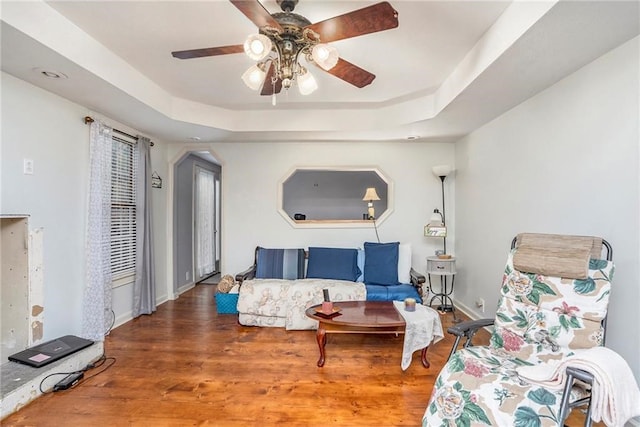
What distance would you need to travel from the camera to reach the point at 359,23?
1559mm

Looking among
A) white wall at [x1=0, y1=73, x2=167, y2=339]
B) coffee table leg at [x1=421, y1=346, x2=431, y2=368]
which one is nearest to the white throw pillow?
coffee table leg at [x1=421, y1=346, x2=431, y2=368]

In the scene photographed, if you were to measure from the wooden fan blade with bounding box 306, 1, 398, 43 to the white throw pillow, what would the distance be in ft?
9.29

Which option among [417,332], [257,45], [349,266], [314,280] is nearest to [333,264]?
[349,266]

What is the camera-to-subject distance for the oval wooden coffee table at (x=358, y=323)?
8.61 ft

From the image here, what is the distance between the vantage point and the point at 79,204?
3.05 meters

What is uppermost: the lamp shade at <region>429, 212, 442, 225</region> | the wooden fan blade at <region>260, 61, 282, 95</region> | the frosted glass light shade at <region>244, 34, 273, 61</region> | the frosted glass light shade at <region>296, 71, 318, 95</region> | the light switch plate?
the wooden fan blade at <region>260, 61, 282, 95</region>

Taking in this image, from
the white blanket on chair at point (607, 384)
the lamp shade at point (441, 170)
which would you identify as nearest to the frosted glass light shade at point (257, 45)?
the white blanket on chair at point (607, 384)

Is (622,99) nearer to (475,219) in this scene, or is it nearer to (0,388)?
(475,219)

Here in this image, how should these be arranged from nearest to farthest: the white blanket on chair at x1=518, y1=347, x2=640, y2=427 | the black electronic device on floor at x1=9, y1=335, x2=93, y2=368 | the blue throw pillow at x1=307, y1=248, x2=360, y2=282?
1. the white blanket on chair at x1=518, y1=347, x2=640, y2=427
2. the black electronic device on floor at x1=9, y1=335, x2=93, y2=368
3. the blue throw pillow at x1=307, y1=248, x2=360, y2=282

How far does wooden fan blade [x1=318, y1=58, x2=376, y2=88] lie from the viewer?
2.02 metres

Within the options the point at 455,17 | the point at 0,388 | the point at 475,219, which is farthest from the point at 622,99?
the point at 0,388

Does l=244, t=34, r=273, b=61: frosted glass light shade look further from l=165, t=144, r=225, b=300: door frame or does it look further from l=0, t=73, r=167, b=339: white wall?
l=165, t=144, r=225, b=300: door frame

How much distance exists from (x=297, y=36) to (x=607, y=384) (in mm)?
2253

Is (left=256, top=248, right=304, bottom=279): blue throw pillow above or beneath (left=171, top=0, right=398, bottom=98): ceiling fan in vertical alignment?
beneath
